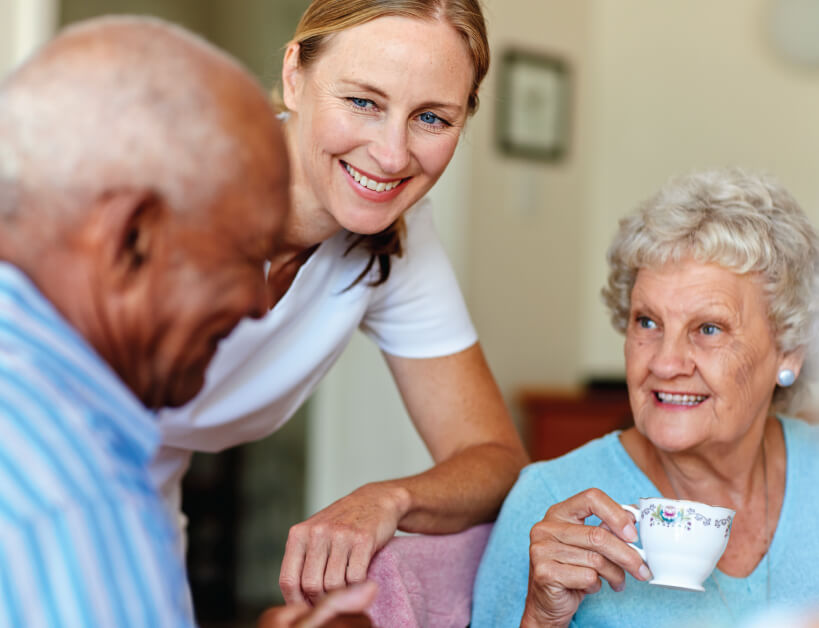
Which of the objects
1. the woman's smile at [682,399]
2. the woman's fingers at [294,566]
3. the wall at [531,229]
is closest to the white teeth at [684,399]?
the woman's smile at [682,399]

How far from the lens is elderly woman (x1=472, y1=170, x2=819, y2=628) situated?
1.50 meters

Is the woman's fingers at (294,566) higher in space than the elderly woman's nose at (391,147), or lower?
lower

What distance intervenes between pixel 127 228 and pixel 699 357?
41.3 inches

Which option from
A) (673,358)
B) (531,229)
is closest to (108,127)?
(673,358)

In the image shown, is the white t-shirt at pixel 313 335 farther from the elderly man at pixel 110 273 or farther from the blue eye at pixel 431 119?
the elderly man at pixel 110 273

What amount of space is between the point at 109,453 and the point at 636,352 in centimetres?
105

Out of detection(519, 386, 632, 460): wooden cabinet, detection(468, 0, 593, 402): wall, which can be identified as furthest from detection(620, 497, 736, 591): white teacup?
detection(468, 0, 593, 402): wall

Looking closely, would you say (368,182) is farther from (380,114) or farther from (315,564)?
(315,564)

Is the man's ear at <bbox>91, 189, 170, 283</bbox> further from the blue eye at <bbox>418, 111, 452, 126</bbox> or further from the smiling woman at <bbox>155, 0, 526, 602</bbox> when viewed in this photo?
the blue eye at <bbox>418, 111, 452, 126</bbox>

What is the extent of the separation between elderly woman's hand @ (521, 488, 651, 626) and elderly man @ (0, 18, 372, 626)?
0.70m

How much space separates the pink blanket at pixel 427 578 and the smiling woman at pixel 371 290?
0.03 metres

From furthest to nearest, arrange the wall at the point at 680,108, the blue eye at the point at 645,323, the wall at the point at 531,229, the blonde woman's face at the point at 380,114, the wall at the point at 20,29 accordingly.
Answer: the wall at the point at 680,108 → the wall at the point at 531,229 → the wall at the point at 20,29 → the blue eye at the point at 645,323 → the blonde woman's face at the point at 380,114

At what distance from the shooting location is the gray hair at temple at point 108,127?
69cm

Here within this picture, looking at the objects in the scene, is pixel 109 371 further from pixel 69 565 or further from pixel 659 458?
pixel 659 458
